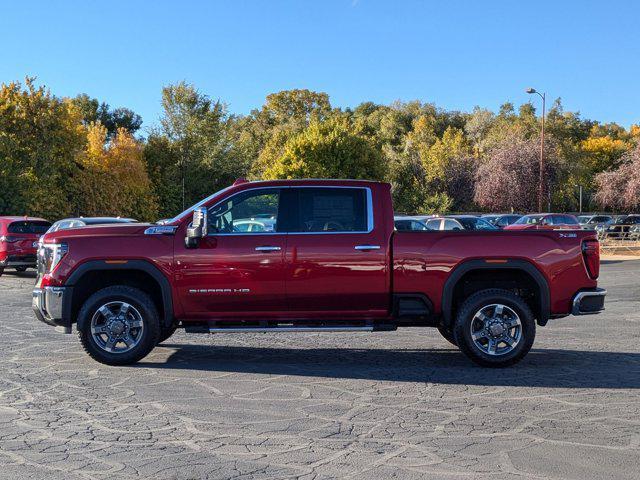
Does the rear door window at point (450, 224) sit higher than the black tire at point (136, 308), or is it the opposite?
the rear door window at point (450, 224)

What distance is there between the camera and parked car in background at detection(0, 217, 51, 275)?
19984 millimetres

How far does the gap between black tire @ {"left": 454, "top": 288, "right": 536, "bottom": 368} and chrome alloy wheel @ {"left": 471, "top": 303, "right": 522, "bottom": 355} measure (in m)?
0.03

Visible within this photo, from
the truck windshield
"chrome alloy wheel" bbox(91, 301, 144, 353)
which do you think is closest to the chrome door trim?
"chrome alloy wheel" bbox(91, 301, 144, 353)

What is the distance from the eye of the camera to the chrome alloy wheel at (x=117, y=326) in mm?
8062

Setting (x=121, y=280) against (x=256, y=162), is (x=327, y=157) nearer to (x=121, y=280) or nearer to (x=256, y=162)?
(x=256, y=162)

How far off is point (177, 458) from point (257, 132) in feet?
293

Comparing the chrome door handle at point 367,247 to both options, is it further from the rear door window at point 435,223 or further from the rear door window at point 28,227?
the rear door window at point 435,223

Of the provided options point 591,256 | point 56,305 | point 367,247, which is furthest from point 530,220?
point 56,305

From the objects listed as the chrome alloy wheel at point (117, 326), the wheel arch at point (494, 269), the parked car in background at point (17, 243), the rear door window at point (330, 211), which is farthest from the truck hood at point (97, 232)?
the parked car in background at point (17, 243)

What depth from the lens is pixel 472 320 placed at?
8047 mm

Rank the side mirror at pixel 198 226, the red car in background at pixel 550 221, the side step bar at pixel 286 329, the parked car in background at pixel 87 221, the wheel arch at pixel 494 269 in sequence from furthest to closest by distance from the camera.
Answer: the red car in background at pixel 550 221 < the parked car in background at pixel 87 221 < the wheel arch at pixel 494 269 < the side step bar at pixel 286 329 < the side mirror at pixel 198 226

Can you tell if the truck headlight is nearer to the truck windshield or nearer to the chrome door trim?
the chrome door trim

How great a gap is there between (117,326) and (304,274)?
217 centimetres

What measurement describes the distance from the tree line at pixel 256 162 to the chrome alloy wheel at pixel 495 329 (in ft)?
102
